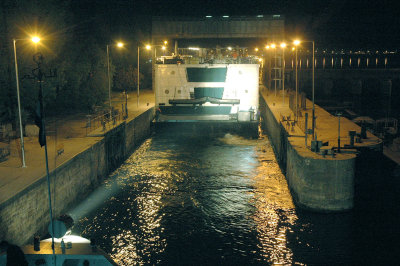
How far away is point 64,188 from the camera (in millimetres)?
17125

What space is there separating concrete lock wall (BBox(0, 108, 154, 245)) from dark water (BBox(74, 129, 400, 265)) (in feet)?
3.82

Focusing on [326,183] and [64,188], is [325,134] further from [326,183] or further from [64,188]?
[64,188]

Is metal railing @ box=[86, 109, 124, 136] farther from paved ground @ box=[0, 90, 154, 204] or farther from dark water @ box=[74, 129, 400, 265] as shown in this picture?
dark water @ box=[74, 129, 400, 265]

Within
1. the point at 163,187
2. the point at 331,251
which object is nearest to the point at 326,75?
the point at 163,187

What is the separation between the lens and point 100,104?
36844mm

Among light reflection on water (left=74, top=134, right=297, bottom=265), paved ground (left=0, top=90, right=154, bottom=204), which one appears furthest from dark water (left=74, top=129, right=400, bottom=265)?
paved ground (left=0, top=90, right=154, bottom=204)

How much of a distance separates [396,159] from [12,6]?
76.1 feet

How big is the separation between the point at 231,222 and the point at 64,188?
6.74 m

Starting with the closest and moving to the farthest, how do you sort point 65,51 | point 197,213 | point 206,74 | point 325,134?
point 197,213
point 325,134
point 65,51
point 206,74

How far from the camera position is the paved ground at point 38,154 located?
48.1 feet

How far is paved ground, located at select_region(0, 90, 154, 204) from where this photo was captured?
14.7 m

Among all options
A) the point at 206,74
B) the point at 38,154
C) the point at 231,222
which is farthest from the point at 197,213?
the point at 206,74

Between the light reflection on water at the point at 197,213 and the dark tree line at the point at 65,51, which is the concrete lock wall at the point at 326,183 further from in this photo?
the dark tree line at the point at 65,51

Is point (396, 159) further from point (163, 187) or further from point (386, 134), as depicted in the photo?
point (163, 187)
